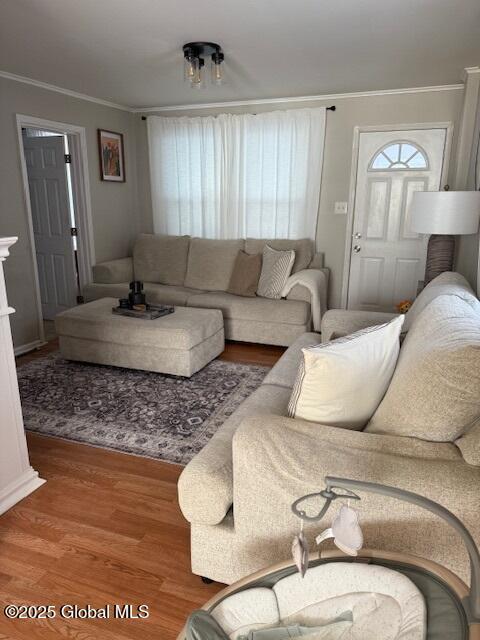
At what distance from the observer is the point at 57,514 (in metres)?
1.90

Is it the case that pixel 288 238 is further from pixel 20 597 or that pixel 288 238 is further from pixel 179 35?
pixel 20 597

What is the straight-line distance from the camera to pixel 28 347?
3.92 m

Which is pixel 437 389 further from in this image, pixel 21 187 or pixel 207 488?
pixel 21 187

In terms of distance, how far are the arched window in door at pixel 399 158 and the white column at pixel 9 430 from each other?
3605 mm

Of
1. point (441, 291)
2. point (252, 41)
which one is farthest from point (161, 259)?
point (441, 291)

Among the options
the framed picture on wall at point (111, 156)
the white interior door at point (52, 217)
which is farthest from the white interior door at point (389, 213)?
the white interior door at point (52, 217)

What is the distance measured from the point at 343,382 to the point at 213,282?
3249 millimetres

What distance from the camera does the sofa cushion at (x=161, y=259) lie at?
468 cm

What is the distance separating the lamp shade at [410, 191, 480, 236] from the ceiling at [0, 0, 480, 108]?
945mm

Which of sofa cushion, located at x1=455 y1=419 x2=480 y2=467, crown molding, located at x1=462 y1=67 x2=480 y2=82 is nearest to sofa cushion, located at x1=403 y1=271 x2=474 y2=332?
sofa cushion, located at x1=455 y1=419 x2=480 y2=467

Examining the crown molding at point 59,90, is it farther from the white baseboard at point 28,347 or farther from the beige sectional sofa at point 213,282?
the white baseboard at point 28,347

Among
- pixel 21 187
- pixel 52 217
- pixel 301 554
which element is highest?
pixel 21 187

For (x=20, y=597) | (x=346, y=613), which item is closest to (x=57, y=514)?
(x=20, y=597)

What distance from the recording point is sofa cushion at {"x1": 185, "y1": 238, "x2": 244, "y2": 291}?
4.46 m
